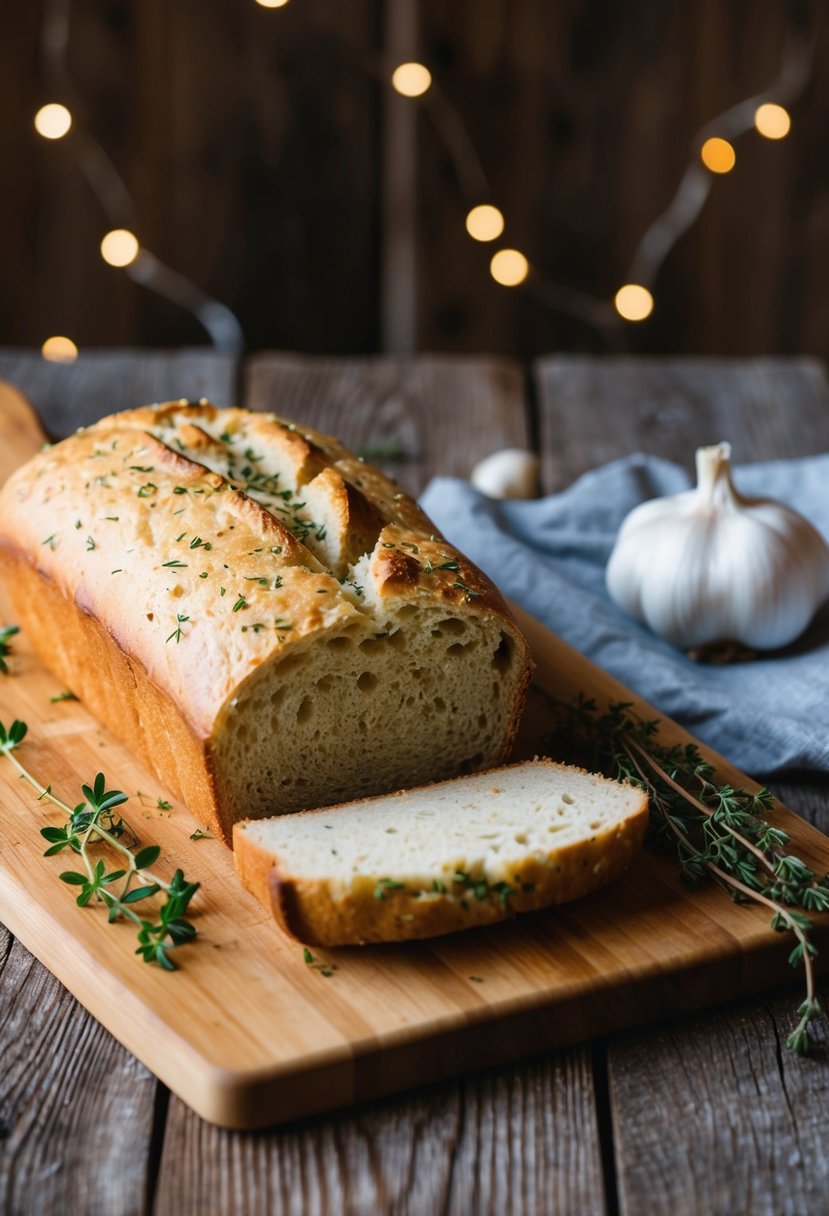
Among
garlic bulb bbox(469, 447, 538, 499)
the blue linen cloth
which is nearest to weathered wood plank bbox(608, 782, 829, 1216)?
the blue linen cloth

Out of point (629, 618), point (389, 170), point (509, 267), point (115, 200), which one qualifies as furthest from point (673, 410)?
point (115, 200)

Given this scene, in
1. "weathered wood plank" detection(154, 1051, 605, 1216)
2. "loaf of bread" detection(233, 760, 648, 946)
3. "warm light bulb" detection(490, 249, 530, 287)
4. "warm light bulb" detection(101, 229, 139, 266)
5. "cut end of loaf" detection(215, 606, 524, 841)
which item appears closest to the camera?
"weathered wood plank" detection(154, 1051, 605, 1216)

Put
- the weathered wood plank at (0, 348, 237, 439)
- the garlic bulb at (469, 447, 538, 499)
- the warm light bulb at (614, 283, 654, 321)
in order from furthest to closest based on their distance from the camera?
the warm light bulb at (614, 283, 654, 321) < the weathered wood plank at (0, 348, 237, 439) < the garlic bulb at (469, 447, 538, 499)

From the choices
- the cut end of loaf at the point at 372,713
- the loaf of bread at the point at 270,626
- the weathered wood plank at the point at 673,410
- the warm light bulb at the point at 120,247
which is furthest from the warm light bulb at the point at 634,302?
the cut end of loaf at the point at 372,713

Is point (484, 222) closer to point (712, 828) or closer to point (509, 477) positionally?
point (509, 477)

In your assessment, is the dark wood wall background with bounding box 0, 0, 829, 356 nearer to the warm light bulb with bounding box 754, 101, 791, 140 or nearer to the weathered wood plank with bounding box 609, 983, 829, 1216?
the warm light bulb with bounding box 754, 101, 791, 140

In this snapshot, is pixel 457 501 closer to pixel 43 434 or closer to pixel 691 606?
pixel 691 606

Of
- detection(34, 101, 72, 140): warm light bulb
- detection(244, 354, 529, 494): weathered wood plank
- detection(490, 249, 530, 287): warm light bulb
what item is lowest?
detection(244, 354, 529, 494): weathered wood plank

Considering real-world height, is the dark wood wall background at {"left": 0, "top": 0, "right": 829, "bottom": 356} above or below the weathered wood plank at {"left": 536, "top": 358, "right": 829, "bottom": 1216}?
above
